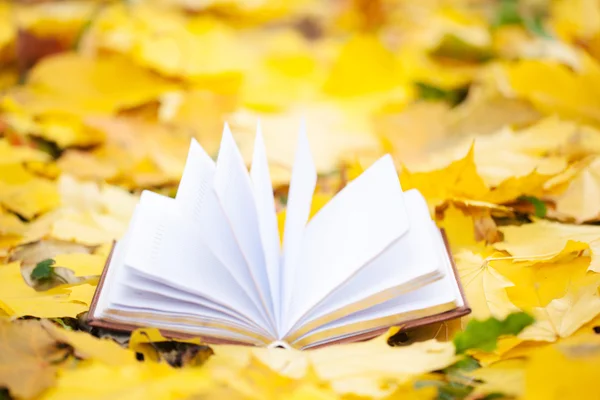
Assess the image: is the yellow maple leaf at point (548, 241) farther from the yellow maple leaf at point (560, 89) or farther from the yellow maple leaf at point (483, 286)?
the yellow maple leaf at point (560, 89)

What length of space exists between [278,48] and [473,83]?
23.9 inches

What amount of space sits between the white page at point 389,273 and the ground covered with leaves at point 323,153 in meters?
0.05

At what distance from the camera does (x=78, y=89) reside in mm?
1497

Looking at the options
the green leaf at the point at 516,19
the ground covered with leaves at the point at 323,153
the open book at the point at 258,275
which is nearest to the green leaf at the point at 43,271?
the ground covered with leaves at the point at 323,153

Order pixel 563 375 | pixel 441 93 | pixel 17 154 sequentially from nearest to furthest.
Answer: pixel 563 375
pixel 17 154
pixel 441 93

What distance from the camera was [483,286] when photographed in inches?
30.9

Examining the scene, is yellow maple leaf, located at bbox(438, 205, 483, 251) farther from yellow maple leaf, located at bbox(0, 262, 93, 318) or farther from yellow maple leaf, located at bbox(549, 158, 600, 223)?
yellow maple leaf, located at bbox(0, 262, 93, 318)

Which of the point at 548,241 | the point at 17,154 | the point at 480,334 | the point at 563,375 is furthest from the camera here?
the point at 17,154

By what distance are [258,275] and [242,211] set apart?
7 cm

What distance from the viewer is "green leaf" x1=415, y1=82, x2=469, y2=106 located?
154 centimetres

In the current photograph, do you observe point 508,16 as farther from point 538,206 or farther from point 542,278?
point 542,278

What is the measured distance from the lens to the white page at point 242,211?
27.1 inches

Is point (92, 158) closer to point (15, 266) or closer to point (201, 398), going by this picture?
point (15, 266)

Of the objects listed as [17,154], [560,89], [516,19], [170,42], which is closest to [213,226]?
[17,154]
